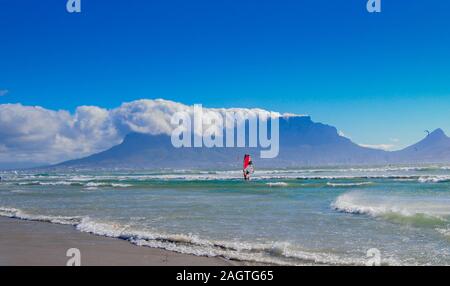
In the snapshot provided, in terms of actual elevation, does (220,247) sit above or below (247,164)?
below

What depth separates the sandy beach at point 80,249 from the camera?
32.7ft

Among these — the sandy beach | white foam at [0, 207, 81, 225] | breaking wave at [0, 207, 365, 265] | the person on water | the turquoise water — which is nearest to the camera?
the sandy beach

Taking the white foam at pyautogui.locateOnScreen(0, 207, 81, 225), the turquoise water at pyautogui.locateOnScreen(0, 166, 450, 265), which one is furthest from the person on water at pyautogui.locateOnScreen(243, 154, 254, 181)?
the white foam at pyautogui.locateOnScreen(0, 207, 81, 225)

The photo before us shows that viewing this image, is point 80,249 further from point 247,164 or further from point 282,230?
point 282,230

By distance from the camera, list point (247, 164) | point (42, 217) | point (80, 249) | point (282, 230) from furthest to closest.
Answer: point (42, 217), point (282, 230), point (247, 164), point (80, 249)

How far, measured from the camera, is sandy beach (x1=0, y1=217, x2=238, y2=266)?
998 centimetres

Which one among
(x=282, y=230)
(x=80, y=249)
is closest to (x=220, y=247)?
(x=282, y=230)

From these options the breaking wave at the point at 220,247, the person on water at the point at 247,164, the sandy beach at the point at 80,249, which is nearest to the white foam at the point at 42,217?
the breaking wave at the point at 220,247

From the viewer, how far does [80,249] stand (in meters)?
11.5

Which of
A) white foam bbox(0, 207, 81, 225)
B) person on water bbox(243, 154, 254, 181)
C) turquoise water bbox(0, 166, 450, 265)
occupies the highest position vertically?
person on water bbox(243, 154, 254, 181)

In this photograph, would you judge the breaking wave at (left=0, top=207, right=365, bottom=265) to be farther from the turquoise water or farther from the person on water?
the person on water

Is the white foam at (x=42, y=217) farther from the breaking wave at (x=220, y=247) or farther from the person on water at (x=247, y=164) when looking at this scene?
the person on water at (x=247, y=164)
